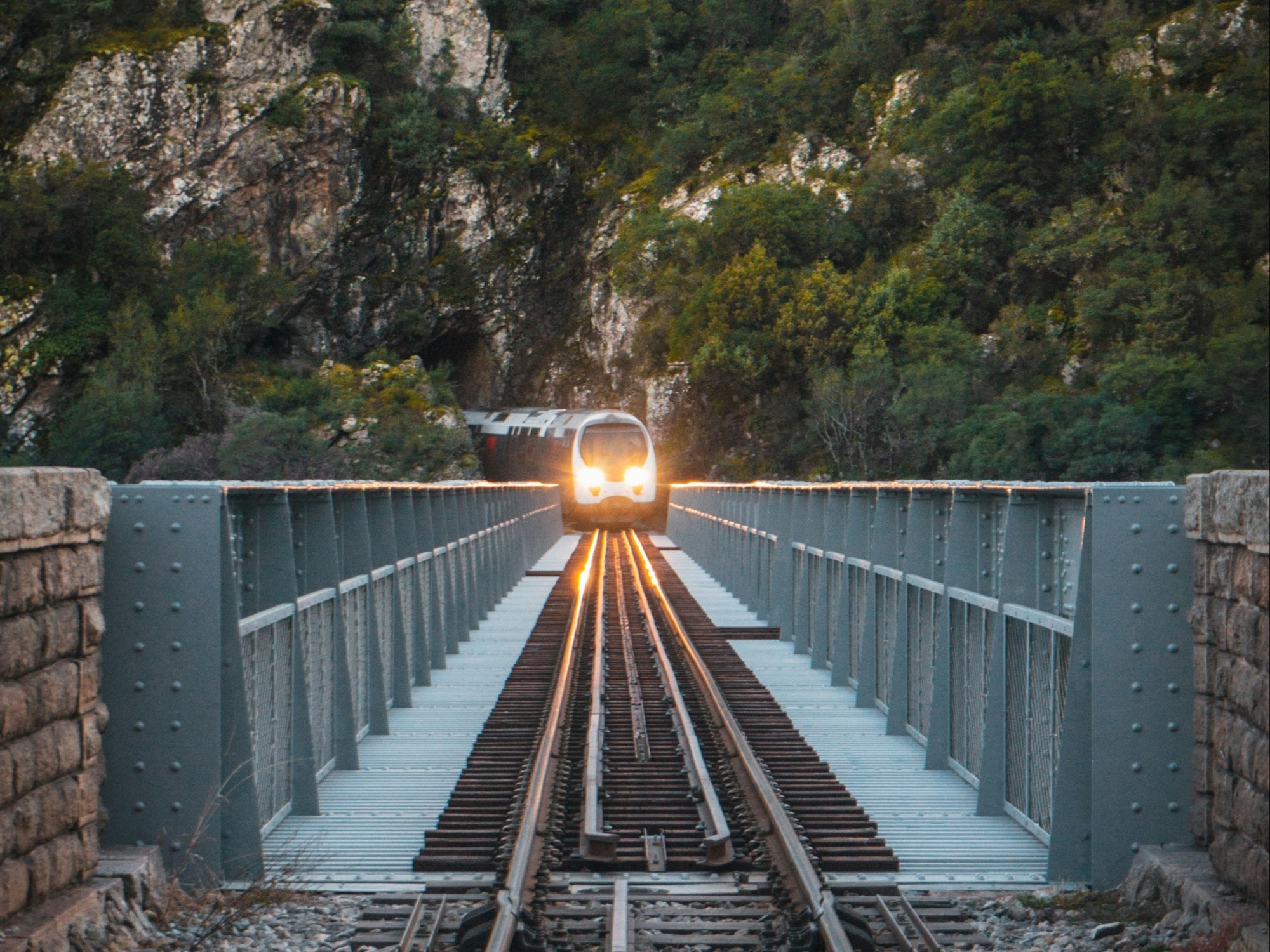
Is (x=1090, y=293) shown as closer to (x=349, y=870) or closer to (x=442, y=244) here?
(x=442, y=244)

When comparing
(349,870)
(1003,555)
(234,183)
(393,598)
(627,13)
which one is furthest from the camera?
(627,13)

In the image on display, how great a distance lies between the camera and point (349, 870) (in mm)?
6906

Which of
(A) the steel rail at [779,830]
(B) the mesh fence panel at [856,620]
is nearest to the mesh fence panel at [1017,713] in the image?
(A) the steel rail at [779,830]

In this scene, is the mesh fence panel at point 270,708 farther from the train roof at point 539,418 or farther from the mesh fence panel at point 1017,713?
the train roof at point 539,418

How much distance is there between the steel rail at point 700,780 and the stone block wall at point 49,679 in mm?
2918

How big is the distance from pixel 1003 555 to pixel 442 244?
69.8m

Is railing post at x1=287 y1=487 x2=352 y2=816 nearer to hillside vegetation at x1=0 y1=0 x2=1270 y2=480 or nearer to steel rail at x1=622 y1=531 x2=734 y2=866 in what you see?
steel rail at x1=622 y1=531 x2=734 y2=866

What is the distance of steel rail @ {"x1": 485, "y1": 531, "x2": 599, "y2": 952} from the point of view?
554 centimetres

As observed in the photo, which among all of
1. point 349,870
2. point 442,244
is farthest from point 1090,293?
point 349,870

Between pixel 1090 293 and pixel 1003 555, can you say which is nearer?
pixel 1003 555

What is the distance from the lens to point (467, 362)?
81.1 metres

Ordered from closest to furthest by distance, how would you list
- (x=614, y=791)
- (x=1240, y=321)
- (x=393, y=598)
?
(x=614, y=791)
(x=393, y=598)
(x=1240, y=321)

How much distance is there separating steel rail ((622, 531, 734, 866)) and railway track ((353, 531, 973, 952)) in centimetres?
2

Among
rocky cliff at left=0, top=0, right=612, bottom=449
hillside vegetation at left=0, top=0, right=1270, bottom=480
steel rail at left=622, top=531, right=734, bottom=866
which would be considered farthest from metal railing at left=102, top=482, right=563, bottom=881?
rocky cliff at left=0, top=0, right=612, bottom=449
